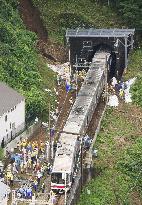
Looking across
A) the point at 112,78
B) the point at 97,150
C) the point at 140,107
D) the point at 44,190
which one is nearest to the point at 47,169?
the point at 44,190

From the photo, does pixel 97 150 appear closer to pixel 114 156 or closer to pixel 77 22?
pixel 114 156

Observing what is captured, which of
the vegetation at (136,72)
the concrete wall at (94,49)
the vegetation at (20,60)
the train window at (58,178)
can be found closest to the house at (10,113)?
the vegetation at (20,60)

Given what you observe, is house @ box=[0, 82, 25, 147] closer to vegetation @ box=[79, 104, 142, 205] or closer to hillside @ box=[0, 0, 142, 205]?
hillside @ box=[0, 0, 142, 205]

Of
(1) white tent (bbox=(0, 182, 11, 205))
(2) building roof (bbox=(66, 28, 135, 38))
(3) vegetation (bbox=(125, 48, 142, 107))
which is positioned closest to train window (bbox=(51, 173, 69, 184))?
(1) white tent (bbox=(0, 182, 11, 205))

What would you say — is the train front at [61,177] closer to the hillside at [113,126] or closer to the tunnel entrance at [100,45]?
the hillside at [113,126]

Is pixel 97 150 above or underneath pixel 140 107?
underneath
